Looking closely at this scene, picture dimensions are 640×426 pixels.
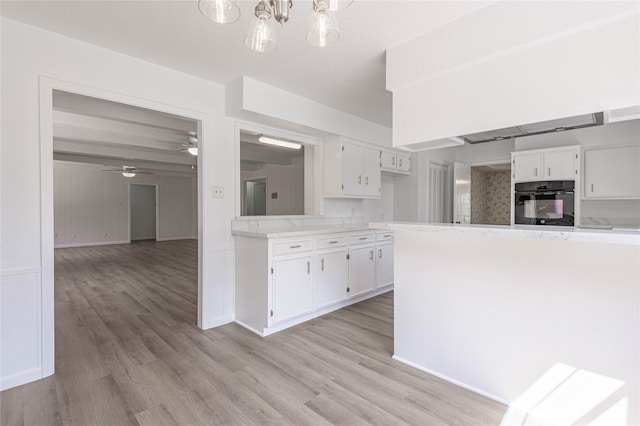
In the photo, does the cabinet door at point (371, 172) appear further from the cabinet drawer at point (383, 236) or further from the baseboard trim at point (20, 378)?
the baseboard trim at point (20, 378)

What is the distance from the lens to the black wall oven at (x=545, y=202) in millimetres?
3820

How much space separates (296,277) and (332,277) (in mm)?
545

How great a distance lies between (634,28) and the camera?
1.43 metres

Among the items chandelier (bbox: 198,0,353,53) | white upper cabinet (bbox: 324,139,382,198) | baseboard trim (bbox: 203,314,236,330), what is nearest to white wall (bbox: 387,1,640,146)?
chandelier (bbox: 198,0,353,53)

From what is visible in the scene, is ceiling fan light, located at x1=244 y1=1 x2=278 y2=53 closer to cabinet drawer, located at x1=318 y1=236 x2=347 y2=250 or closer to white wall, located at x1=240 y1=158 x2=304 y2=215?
cabinet drawer, located at x1=318 y1=236 x2=347 y2=250

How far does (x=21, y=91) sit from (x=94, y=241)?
29.4ft

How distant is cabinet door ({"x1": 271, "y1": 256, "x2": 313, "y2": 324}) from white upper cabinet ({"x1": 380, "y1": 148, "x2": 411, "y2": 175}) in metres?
2.30

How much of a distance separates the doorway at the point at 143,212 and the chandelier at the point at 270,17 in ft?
35.5

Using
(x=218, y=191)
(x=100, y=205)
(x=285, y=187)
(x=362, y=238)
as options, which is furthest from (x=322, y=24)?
(x=100, y=205)

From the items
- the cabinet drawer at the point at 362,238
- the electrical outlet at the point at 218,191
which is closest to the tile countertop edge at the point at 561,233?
the cabinet drawer at the point at 362,238

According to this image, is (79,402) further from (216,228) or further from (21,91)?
(21,91)

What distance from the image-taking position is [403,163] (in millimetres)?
5008

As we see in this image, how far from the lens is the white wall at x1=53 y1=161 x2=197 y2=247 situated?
878 centimetres

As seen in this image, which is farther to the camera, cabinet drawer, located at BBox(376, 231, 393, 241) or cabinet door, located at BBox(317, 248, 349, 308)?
cabinet drawer, located at BBox(376, 231, 393, 241)
